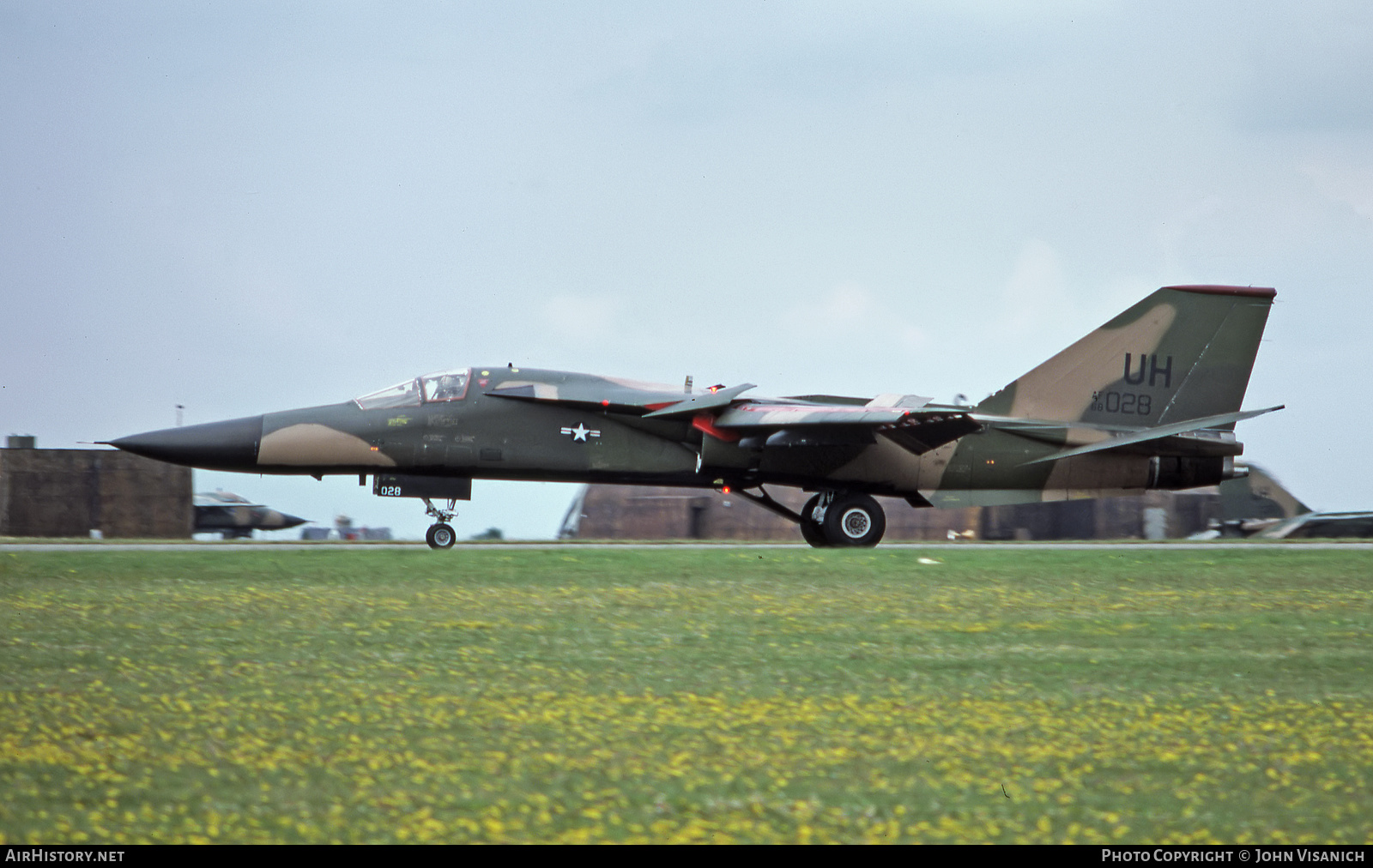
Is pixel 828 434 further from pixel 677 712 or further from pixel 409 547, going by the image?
pixel 677 712

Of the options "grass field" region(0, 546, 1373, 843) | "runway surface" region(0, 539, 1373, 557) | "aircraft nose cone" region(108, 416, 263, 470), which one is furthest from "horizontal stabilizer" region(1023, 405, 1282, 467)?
"aircraft nose cone" region(108, 416, 263, 470)

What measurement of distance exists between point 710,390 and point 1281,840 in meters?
13.9

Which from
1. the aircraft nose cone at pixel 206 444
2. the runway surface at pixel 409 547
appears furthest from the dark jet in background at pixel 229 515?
the aircraft nose cone at pixel 206 444

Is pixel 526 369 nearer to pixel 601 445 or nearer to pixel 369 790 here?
pixel 601 445

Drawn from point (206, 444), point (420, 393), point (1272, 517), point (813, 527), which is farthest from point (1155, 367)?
point (1272, 517)

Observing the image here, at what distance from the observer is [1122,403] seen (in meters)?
19.0

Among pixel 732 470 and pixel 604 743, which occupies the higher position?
pixel 732 470

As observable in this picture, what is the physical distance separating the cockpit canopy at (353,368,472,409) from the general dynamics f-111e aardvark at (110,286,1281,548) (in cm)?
2

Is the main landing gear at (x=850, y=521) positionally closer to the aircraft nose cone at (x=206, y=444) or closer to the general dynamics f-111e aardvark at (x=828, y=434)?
the general dynamics f-111e aardvark at (x=828, y=434)

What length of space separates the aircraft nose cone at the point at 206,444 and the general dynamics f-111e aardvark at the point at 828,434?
0.02 metres

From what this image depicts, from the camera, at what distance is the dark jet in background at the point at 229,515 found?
3067 centimetres

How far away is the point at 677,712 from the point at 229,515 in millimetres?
26682
